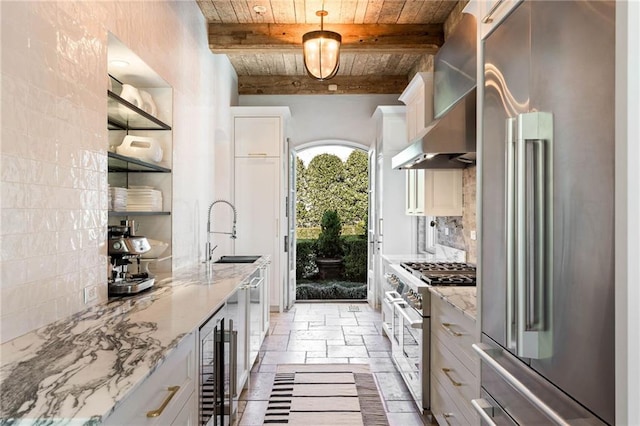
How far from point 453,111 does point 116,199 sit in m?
2.16

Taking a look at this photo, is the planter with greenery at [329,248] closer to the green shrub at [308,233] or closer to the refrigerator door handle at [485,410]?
the green shrub at [308,233]

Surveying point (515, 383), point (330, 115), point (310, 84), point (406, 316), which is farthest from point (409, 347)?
point (310, 84)

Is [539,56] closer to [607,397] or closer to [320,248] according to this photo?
[607,397]

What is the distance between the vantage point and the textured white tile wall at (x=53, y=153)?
153 cm

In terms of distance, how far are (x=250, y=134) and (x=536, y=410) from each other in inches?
203

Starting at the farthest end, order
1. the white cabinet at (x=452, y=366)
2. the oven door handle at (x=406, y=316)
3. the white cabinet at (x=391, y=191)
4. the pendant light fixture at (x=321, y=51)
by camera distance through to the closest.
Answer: the white cabinet at (x=391, y=191)
the pendant light fixture at (x=321, y=51)
the oven door handle at (x=406, y=316)
the white cabinet at (x=452, y=366)

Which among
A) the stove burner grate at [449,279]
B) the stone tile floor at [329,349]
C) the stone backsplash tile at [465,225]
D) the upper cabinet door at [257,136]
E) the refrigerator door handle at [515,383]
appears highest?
the upper cabinet door at [257,136]

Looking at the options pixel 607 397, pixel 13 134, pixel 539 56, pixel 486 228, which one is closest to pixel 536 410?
pixel 607 397

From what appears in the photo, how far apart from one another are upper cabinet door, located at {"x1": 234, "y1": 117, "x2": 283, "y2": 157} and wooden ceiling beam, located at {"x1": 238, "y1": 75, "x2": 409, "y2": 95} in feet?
2.78

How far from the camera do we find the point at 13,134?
1.53 meters

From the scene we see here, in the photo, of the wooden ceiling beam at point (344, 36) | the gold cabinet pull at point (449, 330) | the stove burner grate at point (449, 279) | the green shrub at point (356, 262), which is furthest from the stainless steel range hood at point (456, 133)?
the green shrub at point (356, 262)

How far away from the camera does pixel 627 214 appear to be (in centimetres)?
90

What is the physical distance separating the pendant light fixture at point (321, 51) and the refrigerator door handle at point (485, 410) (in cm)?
282

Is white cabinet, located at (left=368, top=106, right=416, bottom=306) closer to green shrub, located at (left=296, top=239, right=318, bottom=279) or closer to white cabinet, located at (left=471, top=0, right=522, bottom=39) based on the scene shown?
green shrub, located at (left=296, top=239, right=318, bottom=279)
